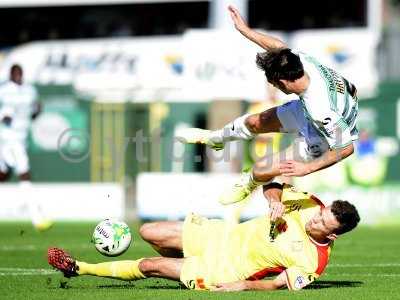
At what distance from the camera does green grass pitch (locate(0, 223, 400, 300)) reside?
1030 cm

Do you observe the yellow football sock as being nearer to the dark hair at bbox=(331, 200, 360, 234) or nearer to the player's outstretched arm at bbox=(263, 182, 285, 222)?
the player's outstretched arm at bbox=(263, 182, 285, 222)

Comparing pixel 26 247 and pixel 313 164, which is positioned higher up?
pixel 313 164

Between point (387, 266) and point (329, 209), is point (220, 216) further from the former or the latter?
point (329, 209)

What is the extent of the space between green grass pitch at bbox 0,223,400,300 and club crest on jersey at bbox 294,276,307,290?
0.07m

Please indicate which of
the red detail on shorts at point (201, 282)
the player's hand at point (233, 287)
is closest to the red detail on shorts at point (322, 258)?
the player's hand at point (233, 287)

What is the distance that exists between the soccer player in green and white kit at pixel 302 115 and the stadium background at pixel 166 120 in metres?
6.61

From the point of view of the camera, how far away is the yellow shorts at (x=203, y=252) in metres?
10.5

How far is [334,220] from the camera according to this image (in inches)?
402

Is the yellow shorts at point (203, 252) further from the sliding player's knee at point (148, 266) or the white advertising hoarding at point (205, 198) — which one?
the white advertising hoarding at point (205, 198)

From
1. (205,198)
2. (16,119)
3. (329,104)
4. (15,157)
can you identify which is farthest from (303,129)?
(16,119)

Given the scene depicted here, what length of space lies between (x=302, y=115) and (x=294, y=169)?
2.22 feet

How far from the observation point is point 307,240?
1044 centimetres

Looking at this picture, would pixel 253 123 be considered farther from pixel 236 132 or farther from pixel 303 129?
pixel 303 129

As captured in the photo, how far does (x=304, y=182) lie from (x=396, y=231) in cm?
301
